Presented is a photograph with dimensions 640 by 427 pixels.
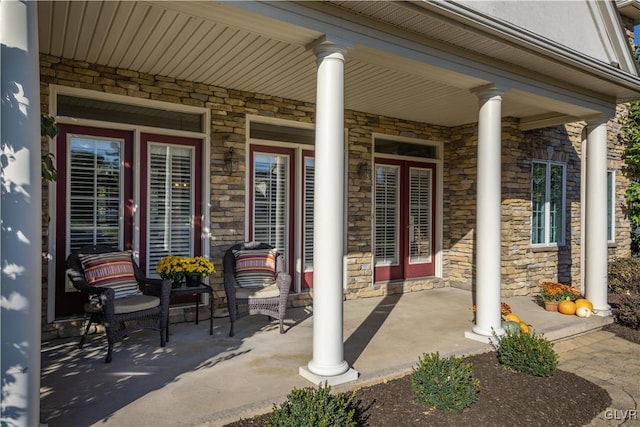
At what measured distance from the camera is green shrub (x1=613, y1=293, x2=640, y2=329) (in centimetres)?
493

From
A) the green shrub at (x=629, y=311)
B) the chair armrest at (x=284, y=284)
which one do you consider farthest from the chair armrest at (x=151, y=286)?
the green shrub at (x=629, y=311)

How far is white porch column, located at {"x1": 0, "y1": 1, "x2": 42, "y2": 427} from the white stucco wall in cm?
293

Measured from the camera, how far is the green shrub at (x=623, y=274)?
668 cm

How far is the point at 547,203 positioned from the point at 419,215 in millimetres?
2012

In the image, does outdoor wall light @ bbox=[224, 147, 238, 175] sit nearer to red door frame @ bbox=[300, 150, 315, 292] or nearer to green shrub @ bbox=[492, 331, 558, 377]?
red door frame @ bbox=[300, 150, 315, 292]

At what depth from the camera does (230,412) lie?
2.58 metres

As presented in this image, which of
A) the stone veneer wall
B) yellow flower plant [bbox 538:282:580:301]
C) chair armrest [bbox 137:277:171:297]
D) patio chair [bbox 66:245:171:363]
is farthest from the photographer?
yellow flower plant [bbox 538:282:580:301]

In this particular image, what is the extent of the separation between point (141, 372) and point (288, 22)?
2.70 m

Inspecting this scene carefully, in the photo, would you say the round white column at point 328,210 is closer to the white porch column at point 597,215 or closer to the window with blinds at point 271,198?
the window with blinds at point 271,198

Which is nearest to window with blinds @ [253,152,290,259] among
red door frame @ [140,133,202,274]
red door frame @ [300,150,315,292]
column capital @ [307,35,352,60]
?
red door frame @ [300,150,315,292]

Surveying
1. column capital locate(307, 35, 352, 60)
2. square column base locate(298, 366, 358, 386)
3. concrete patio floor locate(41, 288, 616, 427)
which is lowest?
concrete patio floor locate(41, 288, 616, 427)

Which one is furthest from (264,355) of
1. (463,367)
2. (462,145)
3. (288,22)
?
(462,145)

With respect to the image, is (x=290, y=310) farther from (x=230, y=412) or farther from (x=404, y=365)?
(x=230, y=412)

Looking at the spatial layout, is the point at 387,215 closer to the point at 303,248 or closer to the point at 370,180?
the point at 370,180
